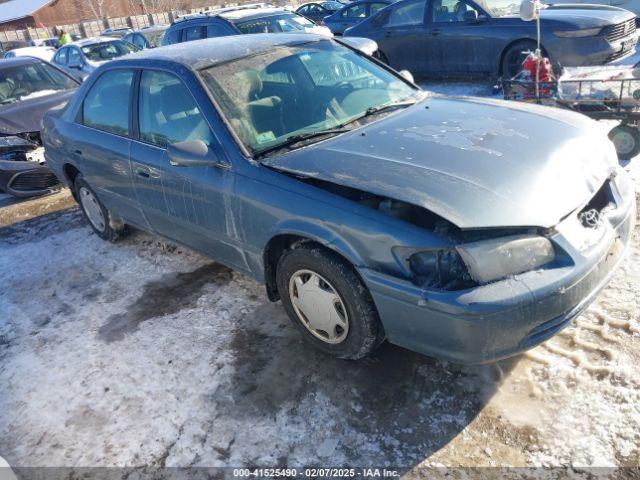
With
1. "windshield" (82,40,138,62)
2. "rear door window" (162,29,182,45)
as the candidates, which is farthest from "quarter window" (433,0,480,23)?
"windshield" (82,40,138,62)

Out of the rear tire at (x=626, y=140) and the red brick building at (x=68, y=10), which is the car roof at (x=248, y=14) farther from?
the red brick building at (x=68, y=10)

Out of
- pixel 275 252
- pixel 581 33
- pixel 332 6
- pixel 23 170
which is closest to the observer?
pixel 275 252

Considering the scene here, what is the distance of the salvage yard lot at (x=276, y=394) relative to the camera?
8.04 ft

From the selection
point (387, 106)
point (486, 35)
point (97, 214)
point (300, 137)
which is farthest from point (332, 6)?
point (300, 137)

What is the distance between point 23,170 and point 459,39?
651 centimetres

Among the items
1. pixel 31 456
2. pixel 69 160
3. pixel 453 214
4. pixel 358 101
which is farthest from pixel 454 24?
pixel 31 456

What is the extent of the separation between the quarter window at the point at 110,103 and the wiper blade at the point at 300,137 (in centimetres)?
142

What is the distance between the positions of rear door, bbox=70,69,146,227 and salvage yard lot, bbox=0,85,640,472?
3.06 feet

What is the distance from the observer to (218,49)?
3.69 meters

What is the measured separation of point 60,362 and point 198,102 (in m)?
1.87

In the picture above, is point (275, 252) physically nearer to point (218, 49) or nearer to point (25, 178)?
point (218, 49)

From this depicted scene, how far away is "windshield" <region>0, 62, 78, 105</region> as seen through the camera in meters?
7.61

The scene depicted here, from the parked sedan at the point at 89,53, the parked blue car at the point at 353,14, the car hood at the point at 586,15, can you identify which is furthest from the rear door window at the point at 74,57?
the car hood at the point at 586,15

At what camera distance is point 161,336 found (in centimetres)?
352
